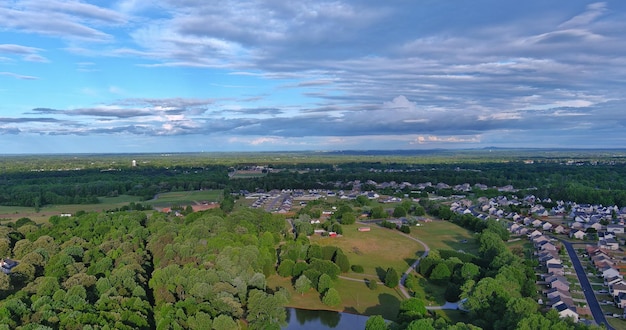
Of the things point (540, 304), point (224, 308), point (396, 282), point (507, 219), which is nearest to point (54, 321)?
point (224, 308)

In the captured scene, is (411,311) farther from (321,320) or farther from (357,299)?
(357,299)

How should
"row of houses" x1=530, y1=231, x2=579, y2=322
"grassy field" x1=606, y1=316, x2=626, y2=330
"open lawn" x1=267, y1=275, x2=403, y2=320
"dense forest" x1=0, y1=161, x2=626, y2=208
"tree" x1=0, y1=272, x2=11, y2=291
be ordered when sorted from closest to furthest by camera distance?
"grassy field" x1=606, y1=316, x2=626, y2=330 → "row of houses" x1=530, y1=231, x2=579, y2=322 → "tree" x1=0, y1=272, x2=11, y2=291 → "open lawn" x1=267, y1=275, x2=403, y2=320 → "dense forest" x1=0, y1=161, x2=626, y2=208

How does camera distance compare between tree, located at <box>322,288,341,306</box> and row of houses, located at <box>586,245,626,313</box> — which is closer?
row of houses, located at <box>586,245,626,313</box>

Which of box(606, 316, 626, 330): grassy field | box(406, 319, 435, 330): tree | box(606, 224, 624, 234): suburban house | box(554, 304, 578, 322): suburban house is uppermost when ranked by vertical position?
box(406, 319, 435, 330): tree

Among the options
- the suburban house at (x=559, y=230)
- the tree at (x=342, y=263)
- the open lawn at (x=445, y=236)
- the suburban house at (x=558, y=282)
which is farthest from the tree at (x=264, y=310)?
the suburban house at (x=559, y=230)

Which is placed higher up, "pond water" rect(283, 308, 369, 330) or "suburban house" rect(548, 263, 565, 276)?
"suburban house" rect(548, 263, 565, 276)

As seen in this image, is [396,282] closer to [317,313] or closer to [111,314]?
[317,313]

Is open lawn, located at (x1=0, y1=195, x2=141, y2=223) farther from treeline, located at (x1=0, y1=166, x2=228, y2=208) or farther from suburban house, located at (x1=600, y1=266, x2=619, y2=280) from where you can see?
suburban house, located at (x1=600, y1=266, x2=619, y2=280)

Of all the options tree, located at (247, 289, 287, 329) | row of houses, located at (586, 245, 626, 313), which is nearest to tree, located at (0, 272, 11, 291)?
tree, located at (247, 289, 287, 329)
